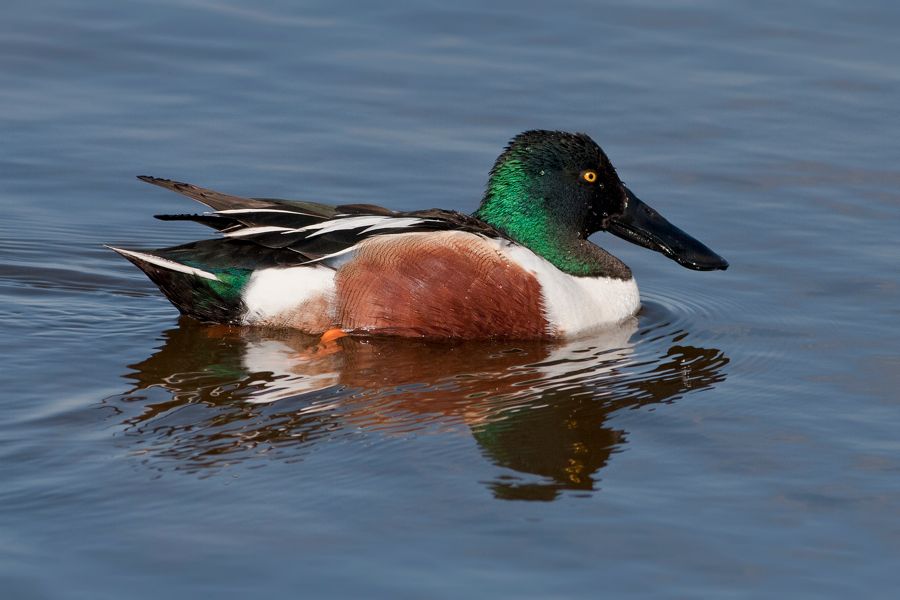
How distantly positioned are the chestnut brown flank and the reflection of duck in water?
96 mm

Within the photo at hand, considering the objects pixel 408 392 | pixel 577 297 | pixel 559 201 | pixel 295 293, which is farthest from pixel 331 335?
pixel 559 201

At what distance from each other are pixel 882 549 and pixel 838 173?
4.79 m

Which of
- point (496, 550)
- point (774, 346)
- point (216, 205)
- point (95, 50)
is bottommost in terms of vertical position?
point (496, 550)

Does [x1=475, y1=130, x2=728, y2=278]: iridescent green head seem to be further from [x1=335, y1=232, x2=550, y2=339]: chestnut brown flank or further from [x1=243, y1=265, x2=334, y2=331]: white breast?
[x1=243, y1=265, x2=334, y2=331]: white breast

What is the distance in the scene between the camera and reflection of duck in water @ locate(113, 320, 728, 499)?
6.48 m

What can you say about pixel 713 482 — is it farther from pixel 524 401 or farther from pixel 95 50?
pixel 95 50

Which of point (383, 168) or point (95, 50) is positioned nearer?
point (383, 168)

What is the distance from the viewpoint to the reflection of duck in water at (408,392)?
648cm

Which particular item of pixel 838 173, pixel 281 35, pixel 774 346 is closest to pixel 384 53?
pixel 281 35

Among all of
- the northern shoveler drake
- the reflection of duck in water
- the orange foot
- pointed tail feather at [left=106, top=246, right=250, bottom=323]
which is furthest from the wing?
the reflection of duck in water

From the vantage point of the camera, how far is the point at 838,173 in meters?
10.1

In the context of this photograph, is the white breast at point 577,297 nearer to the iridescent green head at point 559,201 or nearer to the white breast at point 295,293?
the iridescent green head at point 559,201

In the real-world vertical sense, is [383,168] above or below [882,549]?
above

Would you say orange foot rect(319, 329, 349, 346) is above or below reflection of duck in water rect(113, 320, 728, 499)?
above
